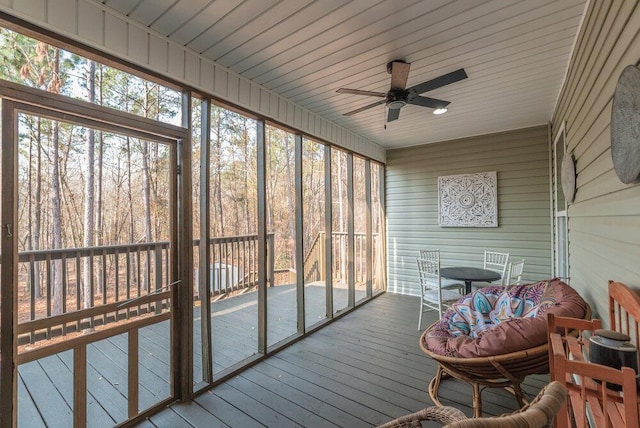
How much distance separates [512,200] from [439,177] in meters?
1.16

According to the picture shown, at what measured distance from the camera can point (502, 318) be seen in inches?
99.7

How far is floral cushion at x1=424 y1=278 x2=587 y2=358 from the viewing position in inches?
73.1

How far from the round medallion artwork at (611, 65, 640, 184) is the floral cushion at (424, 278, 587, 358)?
104cm

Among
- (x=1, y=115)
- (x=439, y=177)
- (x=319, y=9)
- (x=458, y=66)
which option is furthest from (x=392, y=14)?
(x=439, y=177)

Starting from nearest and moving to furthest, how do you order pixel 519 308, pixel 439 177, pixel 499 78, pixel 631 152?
pixel 631 152
pixel 519 308
pixel 499 78
pixel 439 177

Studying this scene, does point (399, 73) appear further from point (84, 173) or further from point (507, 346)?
point (84, 173)

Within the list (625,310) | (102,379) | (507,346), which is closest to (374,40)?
(625,310)

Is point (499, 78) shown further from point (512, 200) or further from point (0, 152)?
point (0, 152)

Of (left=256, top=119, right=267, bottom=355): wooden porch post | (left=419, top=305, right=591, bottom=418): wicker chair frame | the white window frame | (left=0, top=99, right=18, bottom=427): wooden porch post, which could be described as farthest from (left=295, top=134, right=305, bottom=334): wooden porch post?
the white window frame

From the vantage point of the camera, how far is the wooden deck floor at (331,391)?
7.00 ft

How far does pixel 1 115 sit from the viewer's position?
5.05 feet

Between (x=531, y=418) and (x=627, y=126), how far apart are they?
1.24 meters

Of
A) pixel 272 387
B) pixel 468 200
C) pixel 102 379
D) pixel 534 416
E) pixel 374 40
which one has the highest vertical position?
pixel 374 40

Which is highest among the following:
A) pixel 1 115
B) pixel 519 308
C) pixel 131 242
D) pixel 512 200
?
pixel 1 115
